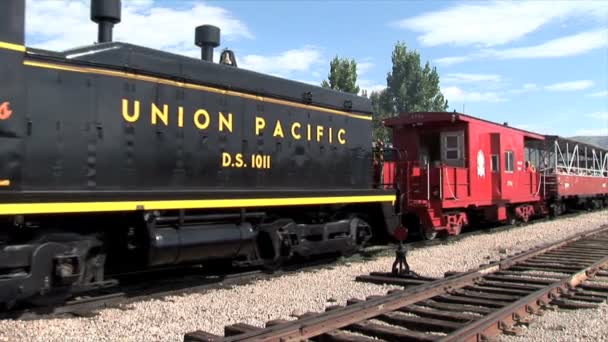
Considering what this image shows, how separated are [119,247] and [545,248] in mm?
8487

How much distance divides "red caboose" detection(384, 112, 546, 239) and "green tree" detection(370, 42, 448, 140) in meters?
53.6

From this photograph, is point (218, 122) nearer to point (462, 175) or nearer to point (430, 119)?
point (462, 175)

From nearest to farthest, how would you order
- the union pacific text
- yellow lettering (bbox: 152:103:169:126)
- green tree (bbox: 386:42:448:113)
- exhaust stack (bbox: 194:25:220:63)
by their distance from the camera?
the union pacific text, yellow lettering (bbox: 152:103:169:126), exhaust stack (bbox: 194:25:220:63), green tree (bbox: 386:42:448:113)

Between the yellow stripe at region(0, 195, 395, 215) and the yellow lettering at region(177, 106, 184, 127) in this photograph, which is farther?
the yellow lettering at region(177, 106, 184, 127)

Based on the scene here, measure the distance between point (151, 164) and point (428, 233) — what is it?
28.8 feet

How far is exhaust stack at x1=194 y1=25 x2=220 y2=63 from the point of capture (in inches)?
363

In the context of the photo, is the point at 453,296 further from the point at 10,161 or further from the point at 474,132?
the point at 474,132

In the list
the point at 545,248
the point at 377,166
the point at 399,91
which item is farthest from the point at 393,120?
the point at 399,91

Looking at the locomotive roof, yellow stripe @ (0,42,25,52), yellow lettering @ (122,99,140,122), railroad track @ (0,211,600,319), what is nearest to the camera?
yellow stripe @ (0,42,25,52)

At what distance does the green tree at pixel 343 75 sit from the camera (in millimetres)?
55625

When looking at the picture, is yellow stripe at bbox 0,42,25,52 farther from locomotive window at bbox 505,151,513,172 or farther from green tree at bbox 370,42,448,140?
green tree at bbox 370,42,448,140

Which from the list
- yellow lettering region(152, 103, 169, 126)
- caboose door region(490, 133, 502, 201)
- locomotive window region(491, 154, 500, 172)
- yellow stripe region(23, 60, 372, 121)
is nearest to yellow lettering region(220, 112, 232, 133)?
yellow stripe region(23, 60, 372, 121)

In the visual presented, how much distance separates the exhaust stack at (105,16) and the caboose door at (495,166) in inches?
482

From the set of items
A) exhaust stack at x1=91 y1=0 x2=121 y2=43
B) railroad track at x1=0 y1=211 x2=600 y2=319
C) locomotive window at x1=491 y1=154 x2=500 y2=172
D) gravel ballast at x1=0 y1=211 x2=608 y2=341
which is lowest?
gravel ballast at x1=0 y1=211 x2=608 y2=341
